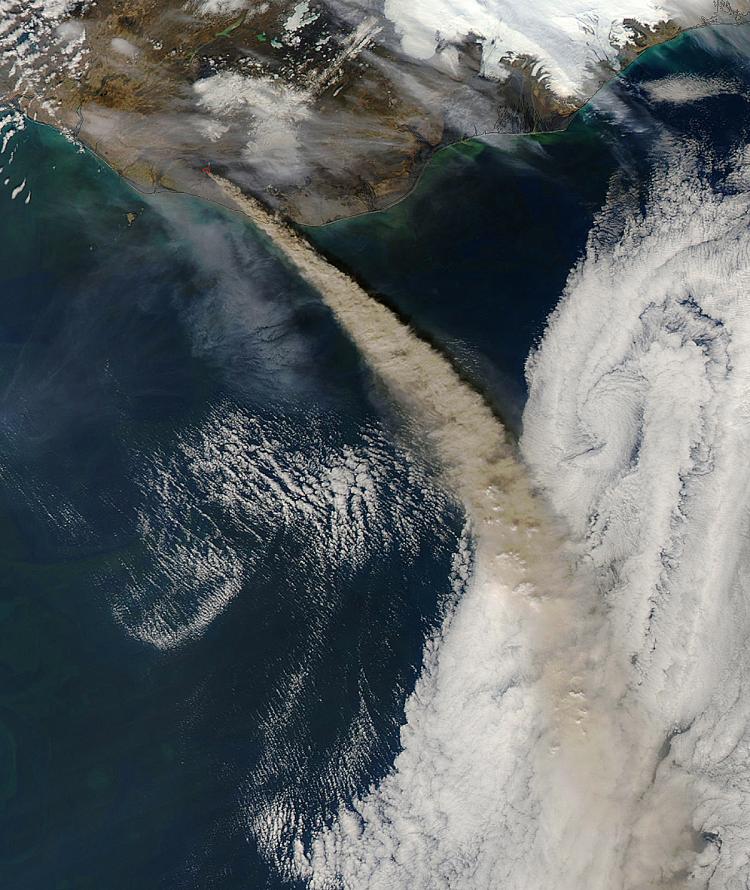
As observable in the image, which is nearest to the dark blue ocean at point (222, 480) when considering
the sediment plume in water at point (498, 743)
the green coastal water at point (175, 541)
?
the green coastal water at point (175, 541)

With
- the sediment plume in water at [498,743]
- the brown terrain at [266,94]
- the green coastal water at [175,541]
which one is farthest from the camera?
the brown terrain at [266,94]

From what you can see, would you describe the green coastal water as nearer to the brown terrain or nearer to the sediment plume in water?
the sediment plume in water

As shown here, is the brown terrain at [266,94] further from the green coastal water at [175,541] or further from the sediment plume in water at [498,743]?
the sediment plume in water at [498,743]

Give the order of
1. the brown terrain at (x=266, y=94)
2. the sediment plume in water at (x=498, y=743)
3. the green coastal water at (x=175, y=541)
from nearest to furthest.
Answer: the sediment plume in water at (x=498, y=743), the green coastal water at (x=175, y=541), the brown terrain at (x=266, y=94)

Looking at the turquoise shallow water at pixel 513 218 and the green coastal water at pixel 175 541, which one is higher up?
the turquoise shallow water at pixel 513 218

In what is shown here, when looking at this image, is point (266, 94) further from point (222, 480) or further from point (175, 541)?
point (175, 541)

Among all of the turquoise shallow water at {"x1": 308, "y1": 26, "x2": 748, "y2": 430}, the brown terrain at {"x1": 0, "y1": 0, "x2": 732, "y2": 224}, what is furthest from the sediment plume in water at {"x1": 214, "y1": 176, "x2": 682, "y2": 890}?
the brown terrain at {"x1": 0, "y1": 0, "x2": 732, "y2": 224}

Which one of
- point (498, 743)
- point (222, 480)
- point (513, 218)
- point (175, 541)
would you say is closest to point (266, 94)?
point (513, 218)

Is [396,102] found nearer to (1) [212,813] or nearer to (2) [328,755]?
(2) [328,755]
